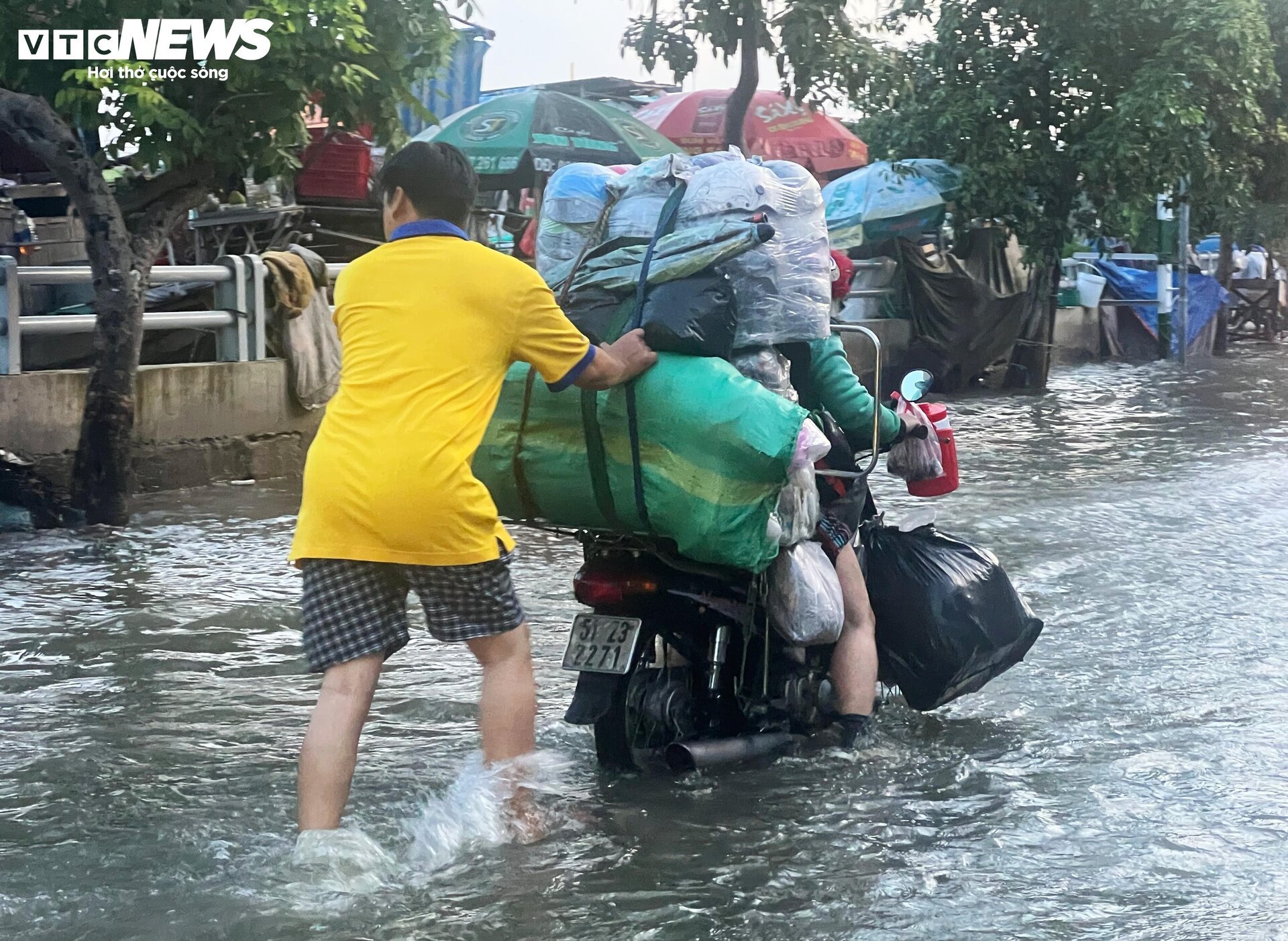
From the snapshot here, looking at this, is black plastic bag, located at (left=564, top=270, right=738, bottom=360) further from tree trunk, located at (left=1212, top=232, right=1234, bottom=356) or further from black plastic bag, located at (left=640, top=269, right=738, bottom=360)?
tree trunk, located at (left=1212, top=232, right=1234, bottom=356)

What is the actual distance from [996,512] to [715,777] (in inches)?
213

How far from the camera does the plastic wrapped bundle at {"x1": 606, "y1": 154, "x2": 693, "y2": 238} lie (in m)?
4.35

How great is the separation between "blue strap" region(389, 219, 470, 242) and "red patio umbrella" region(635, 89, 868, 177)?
51.5ft

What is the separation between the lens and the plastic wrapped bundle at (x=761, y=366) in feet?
13.9

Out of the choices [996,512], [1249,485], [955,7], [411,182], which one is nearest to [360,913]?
[411,182]

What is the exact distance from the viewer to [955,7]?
19.4m

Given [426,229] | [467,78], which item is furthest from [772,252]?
[467,78]

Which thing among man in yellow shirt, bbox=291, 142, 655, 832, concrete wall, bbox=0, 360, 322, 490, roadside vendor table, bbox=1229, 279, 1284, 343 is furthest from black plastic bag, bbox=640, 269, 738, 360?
roadside vendor table, bbox=1229, 279, 1284, 343

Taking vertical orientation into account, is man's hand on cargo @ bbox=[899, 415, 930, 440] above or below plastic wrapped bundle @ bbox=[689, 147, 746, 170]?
below

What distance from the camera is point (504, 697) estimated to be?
12.5ft

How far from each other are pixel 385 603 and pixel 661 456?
78cm

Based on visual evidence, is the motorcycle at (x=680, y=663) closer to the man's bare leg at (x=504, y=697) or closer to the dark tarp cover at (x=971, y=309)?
the man's bare leg at (x=504, y=697)

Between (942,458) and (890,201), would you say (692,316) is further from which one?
(890,201)

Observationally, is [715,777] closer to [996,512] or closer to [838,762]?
[838,762]
